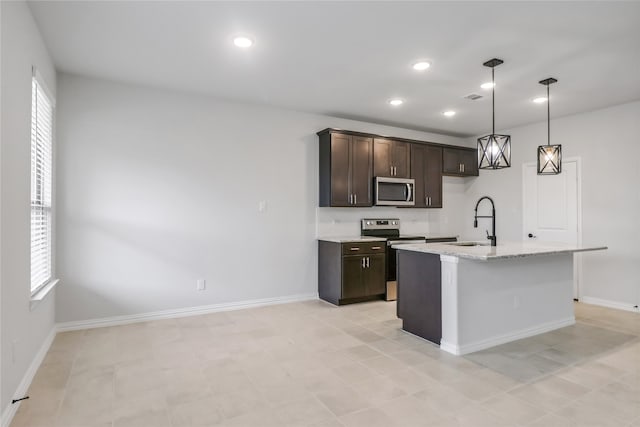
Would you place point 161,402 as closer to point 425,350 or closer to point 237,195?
point 425,350

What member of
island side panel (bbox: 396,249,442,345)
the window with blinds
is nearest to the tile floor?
island side panel (bbox: 396,249,442,345)

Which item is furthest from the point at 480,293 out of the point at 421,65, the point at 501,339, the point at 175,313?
the point at 175,313

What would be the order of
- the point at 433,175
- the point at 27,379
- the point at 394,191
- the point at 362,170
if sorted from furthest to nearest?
the point at 433,175
the point at 394,191
the point at 362,170
the point at 27,379

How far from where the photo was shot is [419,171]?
590 centimetres

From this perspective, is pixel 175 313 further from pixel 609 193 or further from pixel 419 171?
pixel 609 193

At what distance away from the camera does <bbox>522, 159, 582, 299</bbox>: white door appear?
5242 mm

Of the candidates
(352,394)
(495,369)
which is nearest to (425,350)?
(495,369)

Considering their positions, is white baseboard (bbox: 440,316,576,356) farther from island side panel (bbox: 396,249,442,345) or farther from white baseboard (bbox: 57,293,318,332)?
white baseboard (bbox: 57,293,318,332)

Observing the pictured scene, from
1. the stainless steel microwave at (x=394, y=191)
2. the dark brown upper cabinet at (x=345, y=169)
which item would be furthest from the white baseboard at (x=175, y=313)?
the stainless steel microwave at (x=394, y=191)

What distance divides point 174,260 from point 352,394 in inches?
109

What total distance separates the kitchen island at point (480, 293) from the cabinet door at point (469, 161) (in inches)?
104

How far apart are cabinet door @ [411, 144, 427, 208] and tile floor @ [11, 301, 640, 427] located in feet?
8.53

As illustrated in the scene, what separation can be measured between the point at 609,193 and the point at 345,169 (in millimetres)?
3531

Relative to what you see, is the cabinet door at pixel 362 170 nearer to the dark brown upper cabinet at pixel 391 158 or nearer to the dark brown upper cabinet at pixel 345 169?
the dark brown upper cabinet at pixel 345 169
